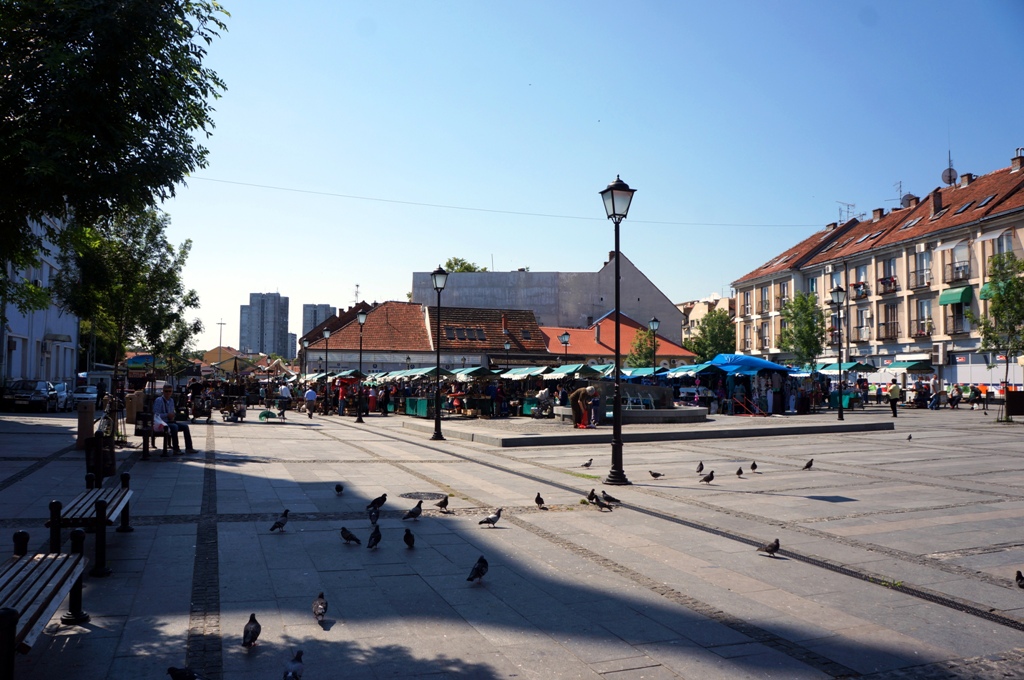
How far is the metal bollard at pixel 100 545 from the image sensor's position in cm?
614

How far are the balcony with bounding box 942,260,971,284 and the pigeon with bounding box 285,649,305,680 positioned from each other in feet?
166

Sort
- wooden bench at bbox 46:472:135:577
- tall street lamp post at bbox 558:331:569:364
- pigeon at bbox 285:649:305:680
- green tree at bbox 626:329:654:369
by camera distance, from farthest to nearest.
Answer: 1. green tree at bbox 626:329:654:369
2. tall street lamp post at bbox 558:331:569:364
3. wooden bench at bbox 46:472:135:577
4. pigeon at bbox 285:649:305:680

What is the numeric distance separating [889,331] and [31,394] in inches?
1991

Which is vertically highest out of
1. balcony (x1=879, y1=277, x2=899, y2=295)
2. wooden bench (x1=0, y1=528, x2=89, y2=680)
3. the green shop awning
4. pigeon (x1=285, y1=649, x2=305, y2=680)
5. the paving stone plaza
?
balcony (x1=879, y1=277, x2=899, y2=295)

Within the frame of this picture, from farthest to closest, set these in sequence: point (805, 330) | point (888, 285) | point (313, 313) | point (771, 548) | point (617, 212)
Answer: point (313, 313)
point (888, 285)
point (805, 330)
point (617, 212)
point (771, 548)

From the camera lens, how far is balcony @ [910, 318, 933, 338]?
48925mm

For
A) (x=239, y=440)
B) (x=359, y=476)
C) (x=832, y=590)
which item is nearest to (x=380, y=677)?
(x=832, y=590)

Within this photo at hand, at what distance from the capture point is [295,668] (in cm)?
421

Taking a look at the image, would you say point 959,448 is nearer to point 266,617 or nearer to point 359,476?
point 359,476

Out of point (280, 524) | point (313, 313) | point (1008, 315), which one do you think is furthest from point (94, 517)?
point (313, 313)

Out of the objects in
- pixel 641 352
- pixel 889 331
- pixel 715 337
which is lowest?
pixel 641 352

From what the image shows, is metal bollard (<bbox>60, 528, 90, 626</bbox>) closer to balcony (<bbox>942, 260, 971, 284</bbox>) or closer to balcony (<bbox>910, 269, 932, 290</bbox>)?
balcony (<bbox>942, 260, 971, 284</bbox>)

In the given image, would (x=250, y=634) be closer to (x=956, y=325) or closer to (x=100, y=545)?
(x=100, y=545)

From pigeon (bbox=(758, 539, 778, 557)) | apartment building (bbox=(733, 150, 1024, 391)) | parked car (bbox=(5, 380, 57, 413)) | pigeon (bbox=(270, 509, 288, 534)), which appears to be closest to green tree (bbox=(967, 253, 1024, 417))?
apartment building (bbox=(733, 150, 1024, 391))
